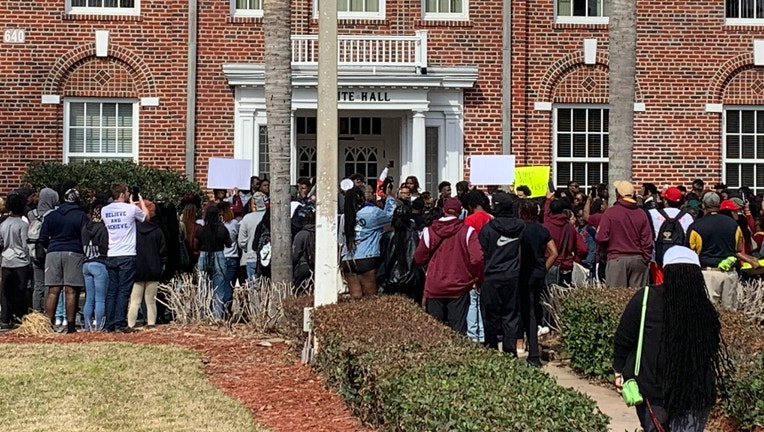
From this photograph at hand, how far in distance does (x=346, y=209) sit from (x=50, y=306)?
441cm

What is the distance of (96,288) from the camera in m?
15.3

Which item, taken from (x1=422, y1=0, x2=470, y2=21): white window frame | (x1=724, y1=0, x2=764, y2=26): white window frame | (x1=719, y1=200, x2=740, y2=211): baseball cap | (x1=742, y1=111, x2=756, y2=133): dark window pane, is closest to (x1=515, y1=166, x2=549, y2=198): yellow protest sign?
(x1=719, y1=200, x2=740, y2=211): baseball cap

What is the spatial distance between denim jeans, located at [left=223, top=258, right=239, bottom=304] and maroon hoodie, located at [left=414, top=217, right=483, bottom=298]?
15.2 feet

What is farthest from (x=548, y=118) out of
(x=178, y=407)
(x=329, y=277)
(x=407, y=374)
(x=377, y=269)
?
(x=407, y=374)

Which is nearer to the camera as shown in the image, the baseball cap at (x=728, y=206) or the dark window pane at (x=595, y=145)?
the baseball cap at (x=728, y=206)

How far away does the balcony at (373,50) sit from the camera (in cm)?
2327

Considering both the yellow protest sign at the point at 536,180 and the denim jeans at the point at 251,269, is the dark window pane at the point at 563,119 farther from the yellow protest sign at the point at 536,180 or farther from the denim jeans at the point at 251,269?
the denim jeans at the point at 251,269

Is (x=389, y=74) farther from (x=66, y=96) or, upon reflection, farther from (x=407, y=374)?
(x=407, y=374)

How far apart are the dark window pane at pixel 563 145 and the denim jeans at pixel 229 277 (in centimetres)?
977

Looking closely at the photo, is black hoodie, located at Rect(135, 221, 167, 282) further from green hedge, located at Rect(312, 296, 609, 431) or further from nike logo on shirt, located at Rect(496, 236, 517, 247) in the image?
nike logo on shirt, located at Rect(496, 236, 517, 247)

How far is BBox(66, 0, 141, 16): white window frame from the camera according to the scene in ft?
78.0

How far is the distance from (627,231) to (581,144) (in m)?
10.9

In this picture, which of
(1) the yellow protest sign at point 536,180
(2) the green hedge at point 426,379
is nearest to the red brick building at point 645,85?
(1) the yellow protest sign at point 536,180

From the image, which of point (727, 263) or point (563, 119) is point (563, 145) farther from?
point (727, 263)
